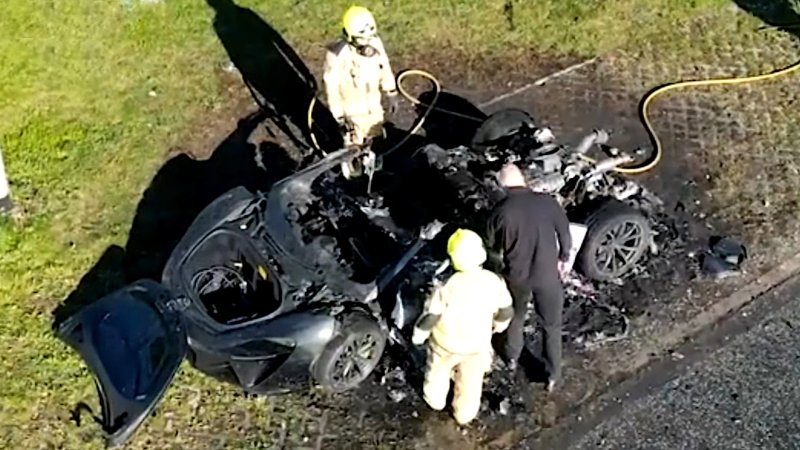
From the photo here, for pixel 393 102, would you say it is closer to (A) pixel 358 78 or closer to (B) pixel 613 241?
(A) pixel 358 78

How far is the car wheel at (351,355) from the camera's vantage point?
9.84m

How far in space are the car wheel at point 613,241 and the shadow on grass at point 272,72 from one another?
9.54 ft

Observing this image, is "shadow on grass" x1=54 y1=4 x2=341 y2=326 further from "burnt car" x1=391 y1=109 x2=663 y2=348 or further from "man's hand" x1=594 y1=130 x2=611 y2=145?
"man's hand" x1=594 y1=130 x2=611 y2=145

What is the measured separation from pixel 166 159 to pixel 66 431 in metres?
3.31

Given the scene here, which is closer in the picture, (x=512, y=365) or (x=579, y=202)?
(x=512, y=365)

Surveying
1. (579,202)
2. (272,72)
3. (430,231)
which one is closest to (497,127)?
(579,202)

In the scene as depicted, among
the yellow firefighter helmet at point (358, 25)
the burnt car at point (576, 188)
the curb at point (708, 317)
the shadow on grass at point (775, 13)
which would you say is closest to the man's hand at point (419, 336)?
the burnt car at point (576, 188)

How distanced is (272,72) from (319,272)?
4120mm

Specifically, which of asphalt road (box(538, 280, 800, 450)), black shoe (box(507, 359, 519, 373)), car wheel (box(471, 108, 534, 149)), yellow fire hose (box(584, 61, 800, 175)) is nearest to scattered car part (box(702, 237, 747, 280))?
asphalt road (box(538, 280, 800, 450))

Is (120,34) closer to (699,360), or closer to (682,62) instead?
(682,62)

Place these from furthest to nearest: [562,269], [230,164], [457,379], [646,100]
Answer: [646,100] → [230,164] → [562,269] → [457,379]

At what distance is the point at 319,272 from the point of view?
9.98 metres

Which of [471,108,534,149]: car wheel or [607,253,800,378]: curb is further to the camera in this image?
[471,108,534,149]: car wheel

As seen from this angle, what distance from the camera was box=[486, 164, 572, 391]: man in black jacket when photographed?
951 centimetres
